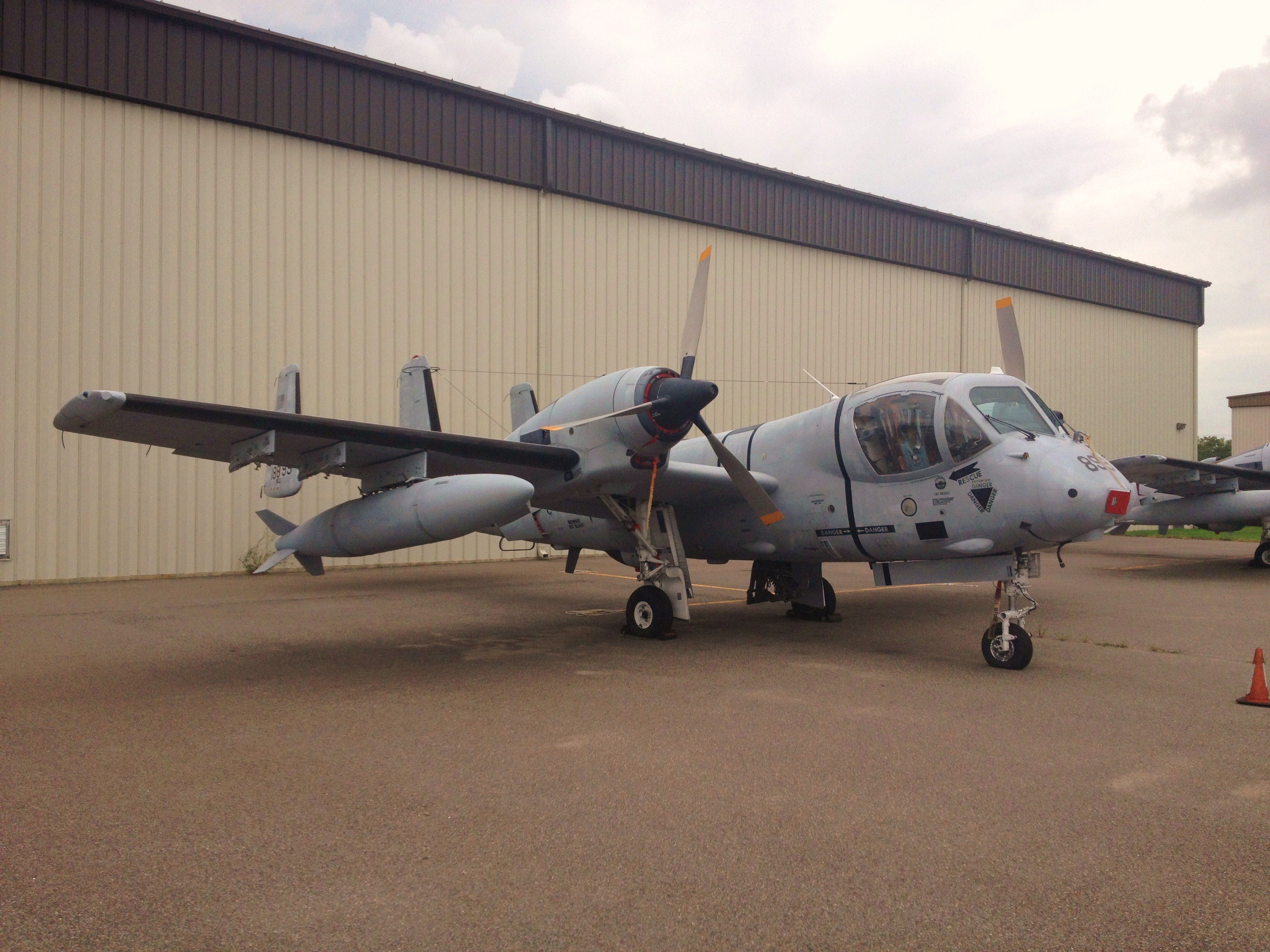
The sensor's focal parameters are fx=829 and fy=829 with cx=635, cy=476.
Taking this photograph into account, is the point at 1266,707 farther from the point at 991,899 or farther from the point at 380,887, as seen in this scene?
the point at 380,887

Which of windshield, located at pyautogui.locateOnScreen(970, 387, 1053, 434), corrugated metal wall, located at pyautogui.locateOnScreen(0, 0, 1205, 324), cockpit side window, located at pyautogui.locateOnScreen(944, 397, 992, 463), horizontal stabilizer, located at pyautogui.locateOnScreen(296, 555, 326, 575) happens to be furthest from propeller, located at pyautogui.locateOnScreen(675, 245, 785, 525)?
corrugated metal wall, located at pyautogui.locateOnScreen(0, 0, 1205, 324)

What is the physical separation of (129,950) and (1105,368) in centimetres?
3889

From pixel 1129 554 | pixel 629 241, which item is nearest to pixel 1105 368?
pixel 1129 554

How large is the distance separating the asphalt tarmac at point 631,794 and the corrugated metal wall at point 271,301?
9007mm

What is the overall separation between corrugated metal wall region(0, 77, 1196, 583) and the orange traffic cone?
1752 cm

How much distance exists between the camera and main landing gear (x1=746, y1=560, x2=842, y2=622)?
11562mm

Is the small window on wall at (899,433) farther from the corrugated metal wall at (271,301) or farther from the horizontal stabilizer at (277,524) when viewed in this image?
the corrugated metal wall at (271,301)

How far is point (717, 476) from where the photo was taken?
10.4 m

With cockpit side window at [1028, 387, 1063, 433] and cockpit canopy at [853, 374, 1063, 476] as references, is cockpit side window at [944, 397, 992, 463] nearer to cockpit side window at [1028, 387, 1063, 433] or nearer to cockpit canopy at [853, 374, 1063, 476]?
cockpit canopy at [853, 374, 1063, 476]

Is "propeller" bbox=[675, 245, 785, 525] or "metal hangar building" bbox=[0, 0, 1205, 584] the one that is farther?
"metal hangar building" bbox=[0, 0, 1205, 584]

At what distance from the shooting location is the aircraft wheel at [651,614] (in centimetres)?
1028

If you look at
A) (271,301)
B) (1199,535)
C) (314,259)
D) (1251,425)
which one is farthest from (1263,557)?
(1251,425)

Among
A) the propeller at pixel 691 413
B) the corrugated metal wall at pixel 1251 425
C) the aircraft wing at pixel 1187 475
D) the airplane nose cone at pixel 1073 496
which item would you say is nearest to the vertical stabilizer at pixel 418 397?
the propeller at pixel 691 413

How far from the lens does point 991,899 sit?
349 cm
